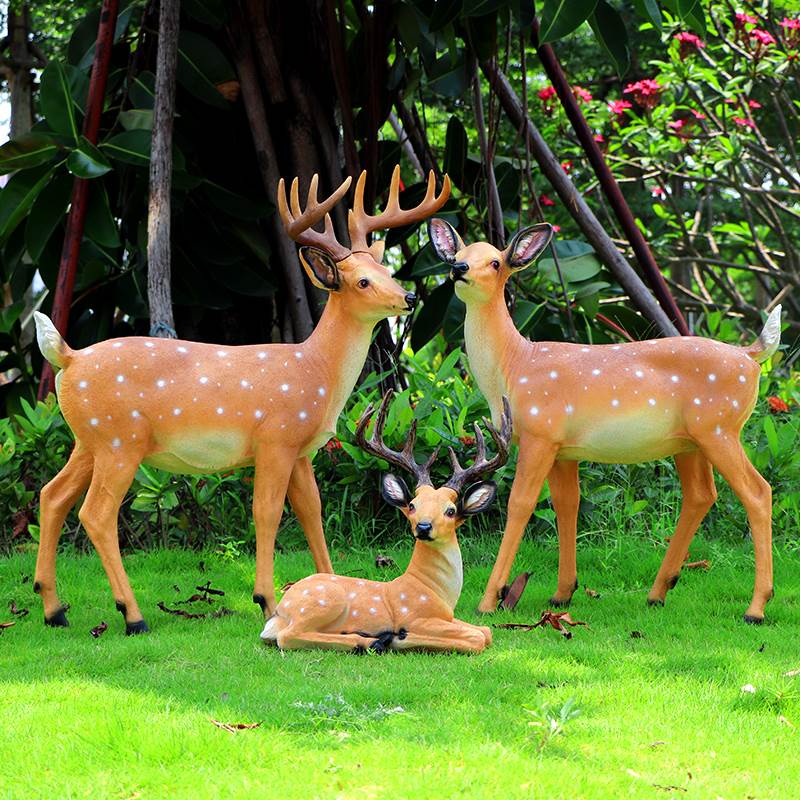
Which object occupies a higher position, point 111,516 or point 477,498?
point 477,498

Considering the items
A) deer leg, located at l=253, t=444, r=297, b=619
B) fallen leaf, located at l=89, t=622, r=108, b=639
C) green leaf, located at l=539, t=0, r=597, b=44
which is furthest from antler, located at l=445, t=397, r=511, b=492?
green leaf, located at l=539, t=0, r=597, b=44

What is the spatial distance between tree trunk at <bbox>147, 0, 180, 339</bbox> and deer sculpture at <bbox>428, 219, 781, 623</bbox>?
205 centimetres

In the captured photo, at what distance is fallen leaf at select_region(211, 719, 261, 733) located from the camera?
3.66m

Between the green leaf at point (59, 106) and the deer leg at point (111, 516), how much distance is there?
2905 millimetres

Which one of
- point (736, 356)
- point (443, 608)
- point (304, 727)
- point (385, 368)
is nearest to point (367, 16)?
point (385, 368)

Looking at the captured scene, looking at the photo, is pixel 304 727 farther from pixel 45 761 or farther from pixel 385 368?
pixel 385 368

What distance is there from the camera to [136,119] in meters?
7.68

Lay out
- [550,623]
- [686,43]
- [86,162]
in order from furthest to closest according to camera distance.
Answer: [686,43] < [86,162] < [550,623]

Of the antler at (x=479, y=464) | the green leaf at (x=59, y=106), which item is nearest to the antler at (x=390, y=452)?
the antler at (x=479, y=464)

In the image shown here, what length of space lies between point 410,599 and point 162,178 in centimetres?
342

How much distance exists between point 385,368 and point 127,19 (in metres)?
3.14

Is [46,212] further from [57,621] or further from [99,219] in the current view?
[57,621]

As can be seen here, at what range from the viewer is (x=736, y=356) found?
5195 mm

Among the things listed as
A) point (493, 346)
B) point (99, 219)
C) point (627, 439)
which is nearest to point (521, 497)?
point (627, 439)
